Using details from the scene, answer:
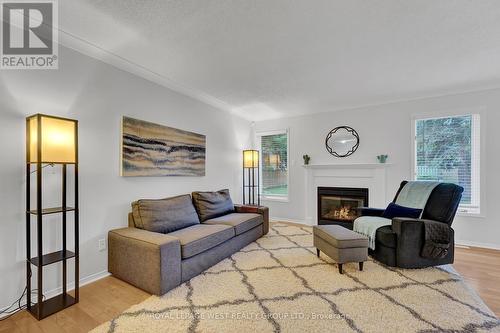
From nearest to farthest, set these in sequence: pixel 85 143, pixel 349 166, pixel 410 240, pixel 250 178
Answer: pixel 85 143 < pixel 410 240 < pixel 349 166 < pixel 250 178

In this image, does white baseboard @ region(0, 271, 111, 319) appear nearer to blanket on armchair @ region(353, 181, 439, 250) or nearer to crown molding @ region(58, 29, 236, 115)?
crown molding @ region(58, 29, 236, 115)

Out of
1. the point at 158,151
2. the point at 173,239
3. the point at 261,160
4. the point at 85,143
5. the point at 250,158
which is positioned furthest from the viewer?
the point at 261,160

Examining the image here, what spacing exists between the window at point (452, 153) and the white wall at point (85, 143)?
4.01 metres

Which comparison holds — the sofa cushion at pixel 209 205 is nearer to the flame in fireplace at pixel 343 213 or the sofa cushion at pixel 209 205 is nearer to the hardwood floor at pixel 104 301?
the hardwood floor at pixel 104 301

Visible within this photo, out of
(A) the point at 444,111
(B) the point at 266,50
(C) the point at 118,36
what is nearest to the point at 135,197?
(C) the point at 118,36

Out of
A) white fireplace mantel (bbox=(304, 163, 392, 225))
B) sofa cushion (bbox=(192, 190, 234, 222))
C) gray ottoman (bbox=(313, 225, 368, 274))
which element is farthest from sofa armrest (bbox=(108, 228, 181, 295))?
white fireplace mantel (bbox=(304, 163, 392, 225))

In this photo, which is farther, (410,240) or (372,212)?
(372,212)

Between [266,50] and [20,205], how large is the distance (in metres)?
2.69

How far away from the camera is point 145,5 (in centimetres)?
179

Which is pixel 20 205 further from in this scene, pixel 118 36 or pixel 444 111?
pixel 444 111

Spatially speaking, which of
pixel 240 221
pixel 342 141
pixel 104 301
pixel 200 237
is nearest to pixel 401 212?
pixel 342 141

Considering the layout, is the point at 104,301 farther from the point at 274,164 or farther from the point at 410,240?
the point at 274,164

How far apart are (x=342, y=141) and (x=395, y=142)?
0.91 meters

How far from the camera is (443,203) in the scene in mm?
2783
